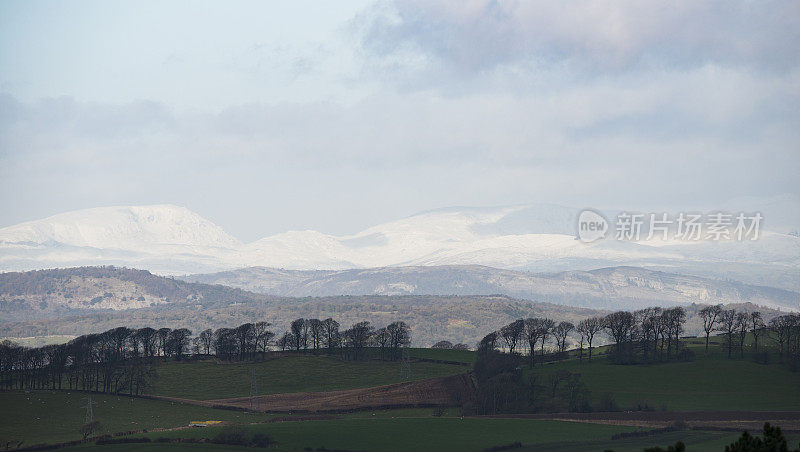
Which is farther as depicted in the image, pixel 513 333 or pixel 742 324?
pixel 513 333

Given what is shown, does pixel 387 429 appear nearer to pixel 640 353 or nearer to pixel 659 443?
pixel 659 443

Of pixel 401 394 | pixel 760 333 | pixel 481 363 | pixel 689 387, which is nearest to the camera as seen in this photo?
pixel 689 387

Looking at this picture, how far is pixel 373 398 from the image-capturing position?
525ft

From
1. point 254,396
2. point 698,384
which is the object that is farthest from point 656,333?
point 254,396

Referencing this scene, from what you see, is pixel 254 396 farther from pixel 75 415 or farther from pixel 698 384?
pixel 698 384

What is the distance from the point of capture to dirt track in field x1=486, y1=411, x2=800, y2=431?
122062mm

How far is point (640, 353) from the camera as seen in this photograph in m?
182

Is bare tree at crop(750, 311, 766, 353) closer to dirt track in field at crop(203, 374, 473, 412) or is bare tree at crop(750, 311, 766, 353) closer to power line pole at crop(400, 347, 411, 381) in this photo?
dirt track in field at crop(203, 374, 473, 412)

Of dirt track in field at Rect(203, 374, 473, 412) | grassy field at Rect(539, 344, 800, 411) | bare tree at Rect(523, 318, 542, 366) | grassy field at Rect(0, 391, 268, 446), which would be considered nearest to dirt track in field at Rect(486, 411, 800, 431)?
grassy field at Rect(539, 344, 800, 411)

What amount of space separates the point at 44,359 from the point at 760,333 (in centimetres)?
16207

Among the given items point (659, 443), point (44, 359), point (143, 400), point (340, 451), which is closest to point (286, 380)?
point (143, 400)

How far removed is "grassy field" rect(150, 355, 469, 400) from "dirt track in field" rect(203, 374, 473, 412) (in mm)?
7155

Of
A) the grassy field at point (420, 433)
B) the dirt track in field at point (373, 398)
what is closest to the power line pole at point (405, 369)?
the dirt track in field at point (373, 398)

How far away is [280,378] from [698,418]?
9495cm
